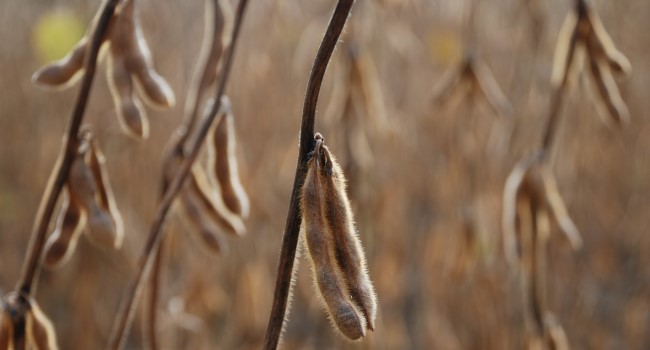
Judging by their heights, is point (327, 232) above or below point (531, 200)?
above

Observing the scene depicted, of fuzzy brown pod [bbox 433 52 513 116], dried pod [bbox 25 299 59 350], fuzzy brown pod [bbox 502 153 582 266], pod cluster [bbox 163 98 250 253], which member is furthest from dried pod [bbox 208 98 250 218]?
fuzzy brown pod [bbox 433 52 513 116]

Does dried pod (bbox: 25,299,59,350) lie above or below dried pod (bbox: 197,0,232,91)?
below

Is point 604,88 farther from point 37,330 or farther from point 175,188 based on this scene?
point 37,330

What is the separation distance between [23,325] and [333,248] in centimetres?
38

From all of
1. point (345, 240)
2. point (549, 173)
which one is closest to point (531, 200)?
point (549, 173)

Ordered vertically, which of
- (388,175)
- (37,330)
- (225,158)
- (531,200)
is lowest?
(388,175)

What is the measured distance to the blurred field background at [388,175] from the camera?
6.13 ft

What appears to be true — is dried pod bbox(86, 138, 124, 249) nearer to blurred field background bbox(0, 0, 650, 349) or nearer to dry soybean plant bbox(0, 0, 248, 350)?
dry soybean plant bbox(0, 0, 248, 350)

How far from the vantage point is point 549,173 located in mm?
1103

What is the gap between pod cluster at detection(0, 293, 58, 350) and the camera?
2.49 feet

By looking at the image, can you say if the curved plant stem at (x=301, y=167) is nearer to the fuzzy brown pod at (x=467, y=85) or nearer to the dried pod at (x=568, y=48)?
the dried pod at (x=568, y=48)

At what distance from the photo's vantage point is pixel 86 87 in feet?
2.44

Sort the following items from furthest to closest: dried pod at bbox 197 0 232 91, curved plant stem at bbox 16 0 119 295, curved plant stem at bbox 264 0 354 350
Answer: dried pod at bbox 197 0 232 91 < curved plant stem at bbox 16 0 119 295 < curved plant stem at bbox 264 0 354 350

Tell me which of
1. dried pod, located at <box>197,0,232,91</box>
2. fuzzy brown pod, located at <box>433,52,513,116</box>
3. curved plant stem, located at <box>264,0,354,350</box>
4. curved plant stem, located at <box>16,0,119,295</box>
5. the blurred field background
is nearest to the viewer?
curved plant stem, located at <box>264,0,354,350</box>
